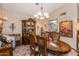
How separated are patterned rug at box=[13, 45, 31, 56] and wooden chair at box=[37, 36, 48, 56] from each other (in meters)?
0.20

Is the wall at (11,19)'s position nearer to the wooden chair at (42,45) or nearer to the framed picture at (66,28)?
the wooden chair at (42,45)

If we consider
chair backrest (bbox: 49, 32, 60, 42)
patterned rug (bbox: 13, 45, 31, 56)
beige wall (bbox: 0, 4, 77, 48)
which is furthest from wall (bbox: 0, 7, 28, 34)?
chair backrest (bbox: 49, 32, 60, 42)

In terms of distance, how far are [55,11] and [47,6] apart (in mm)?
166

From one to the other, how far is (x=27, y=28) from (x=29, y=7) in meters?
0.38

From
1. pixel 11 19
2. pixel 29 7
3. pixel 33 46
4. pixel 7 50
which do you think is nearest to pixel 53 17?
pixel 29 7

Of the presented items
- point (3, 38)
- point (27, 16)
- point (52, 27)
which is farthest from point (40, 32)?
point (3, 38)

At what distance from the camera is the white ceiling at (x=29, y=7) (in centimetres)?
195

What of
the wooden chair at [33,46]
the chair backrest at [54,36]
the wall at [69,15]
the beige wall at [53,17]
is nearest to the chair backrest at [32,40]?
the wooden chair at [33,46]

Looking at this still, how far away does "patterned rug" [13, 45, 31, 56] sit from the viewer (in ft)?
6.35

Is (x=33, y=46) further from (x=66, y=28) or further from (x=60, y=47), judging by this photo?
(x=66, y=28)

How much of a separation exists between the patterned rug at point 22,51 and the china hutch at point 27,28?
0.24 feet

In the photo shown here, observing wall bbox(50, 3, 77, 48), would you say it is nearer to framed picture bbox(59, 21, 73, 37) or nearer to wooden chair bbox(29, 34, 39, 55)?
framed picture bbox(59, 21, 73, 37)

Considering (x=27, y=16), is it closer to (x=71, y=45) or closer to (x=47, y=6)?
(x=47, y=6)

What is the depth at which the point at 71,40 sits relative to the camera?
1.93 m
